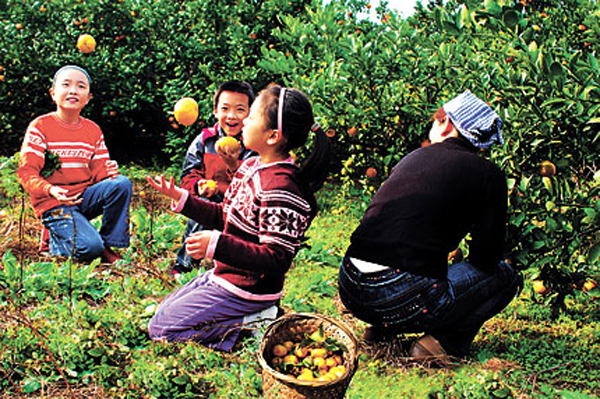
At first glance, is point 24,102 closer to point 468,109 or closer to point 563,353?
point 468,109

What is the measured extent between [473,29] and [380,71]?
81 centimetres

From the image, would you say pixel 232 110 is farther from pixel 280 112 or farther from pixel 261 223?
pixel 261 223

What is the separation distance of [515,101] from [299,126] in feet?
3.95

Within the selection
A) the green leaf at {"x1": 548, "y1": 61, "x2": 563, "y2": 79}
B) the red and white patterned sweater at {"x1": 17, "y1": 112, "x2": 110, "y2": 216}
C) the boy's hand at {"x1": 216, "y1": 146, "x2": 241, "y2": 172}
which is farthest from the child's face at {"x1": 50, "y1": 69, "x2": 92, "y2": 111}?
the green leaf at {"x1": 548, "y1": 61, "x2": 563, "y2": 79}

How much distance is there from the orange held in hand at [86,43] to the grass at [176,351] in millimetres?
2871

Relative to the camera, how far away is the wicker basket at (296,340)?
1865 millimetres

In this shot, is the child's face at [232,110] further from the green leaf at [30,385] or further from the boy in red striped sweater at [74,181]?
the green leaf at [30,385]

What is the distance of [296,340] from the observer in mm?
2250

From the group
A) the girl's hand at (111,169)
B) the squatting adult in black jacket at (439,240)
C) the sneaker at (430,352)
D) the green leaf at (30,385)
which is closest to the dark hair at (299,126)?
the squatting adult in black jacket at (439,240)

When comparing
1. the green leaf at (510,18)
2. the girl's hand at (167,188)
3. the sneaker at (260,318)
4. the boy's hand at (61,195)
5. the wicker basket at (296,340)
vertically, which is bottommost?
the sneaker at (260,318)

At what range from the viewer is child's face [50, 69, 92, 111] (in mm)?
3707

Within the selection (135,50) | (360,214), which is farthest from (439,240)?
(135,50)

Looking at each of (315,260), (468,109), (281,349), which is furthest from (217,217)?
(315,260)

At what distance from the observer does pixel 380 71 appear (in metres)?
3.60
